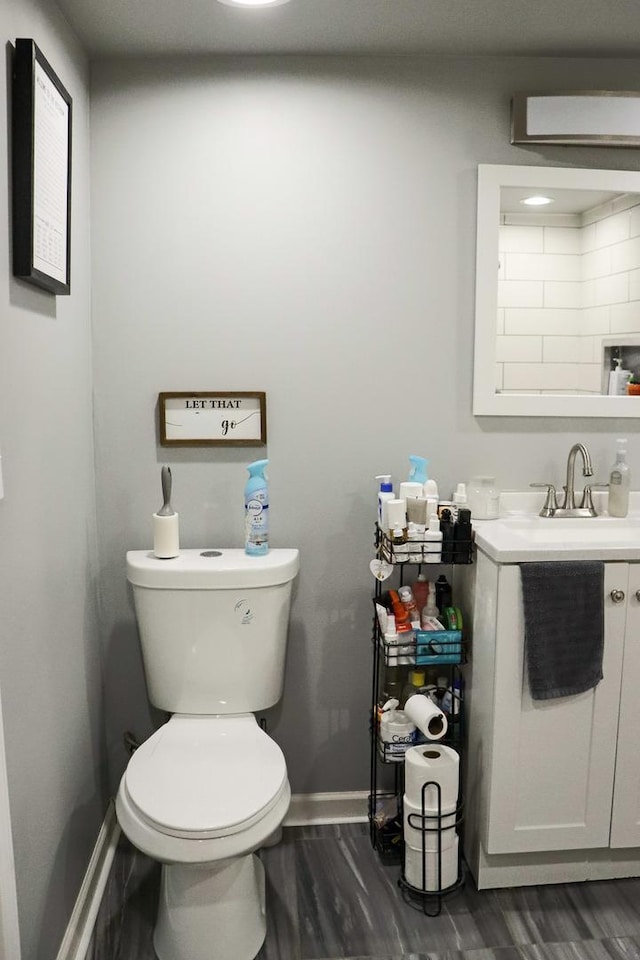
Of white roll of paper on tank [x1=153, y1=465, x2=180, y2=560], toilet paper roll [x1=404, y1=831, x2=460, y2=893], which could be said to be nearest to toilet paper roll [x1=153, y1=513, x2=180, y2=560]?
white roll of paper on tank [x1=153, y1=465, x2=180, y2=560]

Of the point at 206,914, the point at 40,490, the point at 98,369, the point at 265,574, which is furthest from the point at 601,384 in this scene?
the point at 206,914

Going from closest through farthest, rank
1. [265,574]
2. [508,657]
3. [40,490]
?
[40,490] < [508,657] < [265,574]

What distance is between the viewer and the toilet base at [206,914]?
169 cm

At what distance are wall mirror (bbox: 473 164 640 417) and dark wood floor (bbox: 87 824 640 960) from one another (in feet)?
4.35

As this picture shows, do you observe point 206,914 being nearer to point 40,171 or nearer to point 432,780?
point 432,780

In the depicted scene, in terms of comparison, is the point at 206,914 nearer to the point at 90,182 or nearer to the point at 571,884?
the point at 571,884

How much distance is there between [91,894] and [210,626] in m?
0.73

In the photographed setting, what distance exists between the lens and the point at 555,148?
6.98 ft

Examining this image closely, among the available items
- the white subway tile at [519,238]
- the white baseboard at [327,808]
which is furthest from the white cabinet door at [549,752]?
the white subway tile at [519,238]

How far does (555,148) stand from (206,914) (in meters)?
2.19

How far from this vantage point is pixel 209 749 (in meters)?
1.82

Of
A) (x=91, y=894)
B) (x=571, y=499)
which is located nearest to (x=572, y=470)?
(x=571, y=499)

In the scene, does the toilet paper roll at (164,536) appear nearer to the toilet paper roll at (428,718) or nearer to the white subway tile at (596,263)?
the toilet paper roll at (428,718)

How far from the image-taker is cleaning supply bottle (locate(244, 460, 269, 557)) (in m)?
2.03
